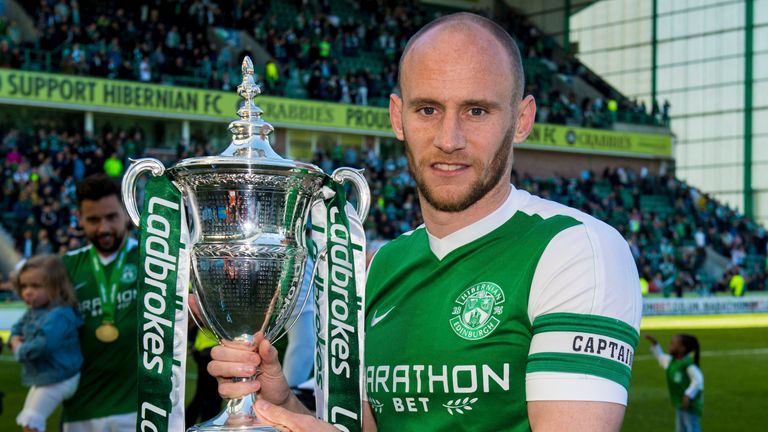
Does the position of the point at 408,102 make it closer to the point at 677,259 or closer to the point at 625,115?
the point at 677,259

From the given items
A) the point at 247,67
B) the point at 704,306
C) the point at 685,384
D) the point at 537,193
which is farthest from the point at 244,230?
the point at 537,193

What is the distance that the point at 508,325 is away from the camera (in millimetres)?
1793

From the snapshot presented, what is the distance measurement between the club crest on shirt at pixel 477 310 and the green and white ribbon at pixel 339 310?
251 mm

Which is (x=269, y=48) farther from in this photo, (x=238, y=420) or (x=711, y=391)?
(x=238, y=420)

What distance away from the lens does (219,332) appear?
2.05 metres

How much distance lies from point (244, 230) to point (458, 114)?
0.52 meters

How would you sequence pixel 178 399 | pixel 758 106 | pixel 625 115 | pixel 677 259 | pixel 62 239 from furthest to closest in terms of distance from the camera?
pixel 758 106 < pixel 625 115 < pixel 677 259 < pixel 62 239 < pixel 178 399

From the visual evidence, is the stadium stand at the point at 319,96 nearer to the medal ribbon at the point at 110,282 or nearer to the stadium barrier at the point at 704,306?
the stadium barrier at the point at 704,306

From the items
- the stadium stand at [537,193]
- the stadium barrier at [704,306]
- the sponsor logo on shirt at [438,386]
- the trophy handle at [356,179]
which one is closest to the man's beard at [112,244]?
the trophy handle at [356,179]

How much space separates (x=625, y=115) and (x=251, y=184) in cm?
3352

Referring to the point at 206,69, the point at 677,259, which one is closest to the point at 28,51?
the point at 206,69

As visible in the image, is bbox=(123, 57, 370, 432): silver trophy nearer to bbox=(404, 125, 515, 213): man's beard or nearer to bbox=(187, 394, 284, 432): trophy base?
bbox=(187, 394, 284, 432): trophy base

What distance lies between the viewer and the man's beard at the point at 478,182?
1.88 metres

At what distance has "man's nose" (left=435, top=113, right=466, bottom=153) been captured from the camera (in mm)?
1824
